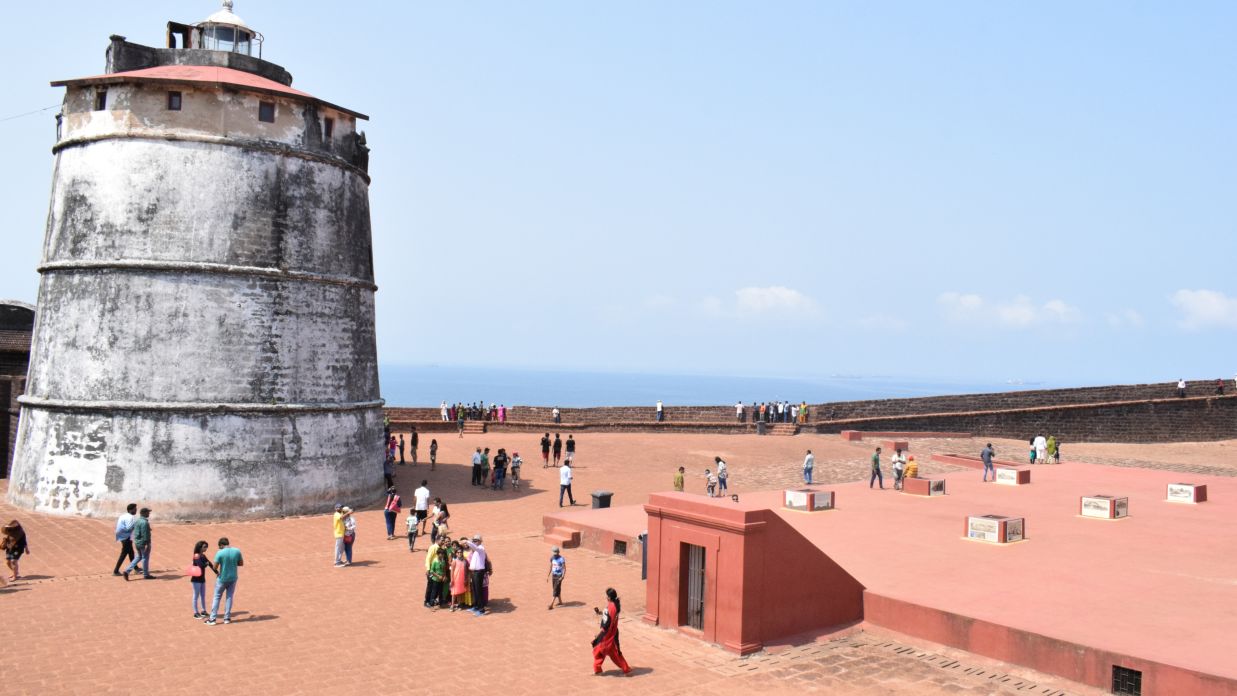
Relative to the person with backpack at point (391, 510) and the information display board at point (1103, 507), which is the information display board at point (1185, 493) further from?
the person with backpack at point (391, 510)

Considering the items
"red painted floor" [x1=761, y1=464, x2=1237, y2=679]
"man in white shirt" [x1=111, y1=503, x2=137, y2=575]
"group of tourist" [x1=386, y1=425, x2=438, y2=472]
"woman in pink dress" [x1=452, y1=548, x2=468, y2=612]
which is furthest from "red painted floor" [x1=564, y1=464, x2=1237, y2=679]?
"group of tourist" [x1=386, y1=425, x2=438, y2=472]

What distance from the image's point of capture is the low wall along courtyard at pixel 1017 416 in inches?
1409

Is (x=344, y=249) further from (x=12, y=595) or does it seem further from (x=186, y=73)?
(x=12, y=595)

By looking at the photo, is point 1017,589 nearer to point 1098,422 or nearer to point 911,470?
point 911,470

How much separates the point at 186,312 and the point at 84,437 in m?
3.21

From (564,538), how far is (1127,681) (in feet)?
31.1

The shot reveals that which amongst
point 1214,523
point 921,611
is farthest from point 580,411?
point 921,611

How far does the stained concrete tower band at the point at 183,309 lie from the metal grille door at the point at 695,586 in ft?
35.3

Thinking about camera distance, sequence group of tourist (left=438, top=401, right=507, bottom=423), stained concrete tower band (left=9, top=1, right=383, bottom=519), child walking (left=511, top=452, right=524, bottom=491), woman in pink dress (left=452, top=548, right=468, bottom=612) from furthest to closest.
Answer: group of tourist (left=438, top=401, right=507, bottom=423), child walking (left=511, top=452, right=524, bottom=491), stained concrete tower band (left=9, top=1, right=383, bottom=519), woman in pink dress (left=452, top=548, right=468, bottom=612)

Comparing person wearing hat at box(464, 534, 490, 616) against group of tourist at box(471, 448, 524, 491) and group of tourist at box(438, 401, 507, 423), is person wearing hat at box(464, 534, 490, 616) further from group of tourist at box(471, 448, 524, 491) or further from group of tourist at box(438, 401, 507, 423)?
group of tourist at box(438, 401, 507, 423)

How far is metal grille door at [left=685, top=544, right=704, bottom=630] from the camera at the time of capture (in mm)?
11023

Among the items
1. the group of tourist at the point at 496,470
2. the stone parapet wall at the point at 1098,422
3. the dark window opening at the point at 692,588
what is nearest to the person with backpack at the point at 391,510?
the group of tourist at the point at 496,470

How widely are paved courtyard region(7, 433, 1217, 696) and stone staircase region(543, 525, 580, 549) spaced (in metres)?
0.23

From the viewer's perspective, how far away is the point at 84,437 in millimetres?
17688
